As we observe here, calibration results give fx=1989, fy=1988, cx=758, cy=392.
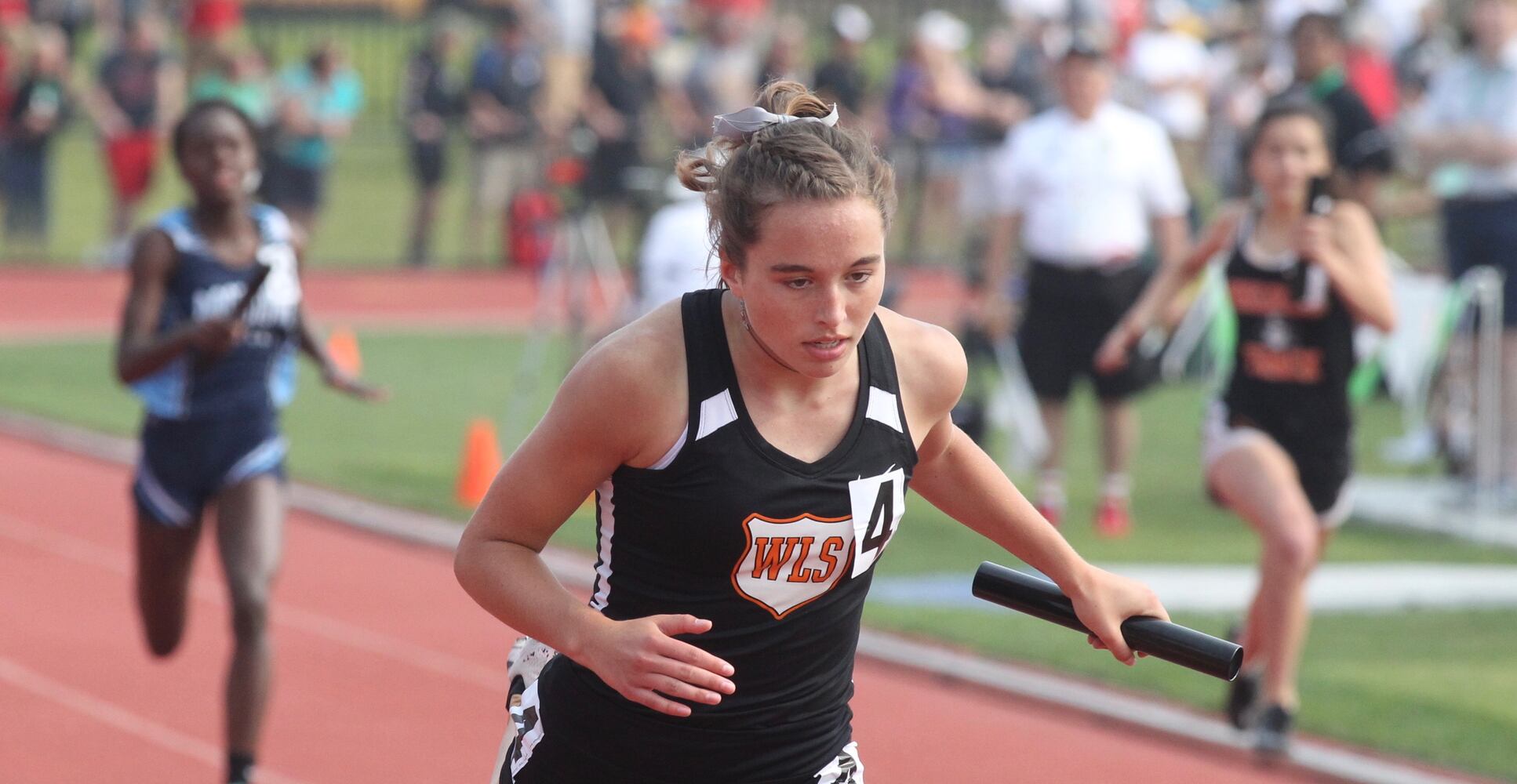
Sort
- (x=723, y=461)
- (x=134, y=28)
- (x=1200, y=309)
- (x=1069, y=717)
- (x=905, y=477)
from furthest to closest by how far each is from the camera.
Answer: (x=134, y=28)
(x=1200, y=309)
(x=1069, y=717)
(x=905, y=477)
(x=723, y=461)

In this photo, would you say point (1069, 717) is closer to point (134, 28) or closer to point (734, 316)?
point (734, 316)

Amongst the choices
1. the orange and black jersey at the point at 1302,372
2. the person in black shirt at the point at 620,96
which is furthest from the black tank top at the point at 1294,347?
the person in black shirt at the point at 620,96

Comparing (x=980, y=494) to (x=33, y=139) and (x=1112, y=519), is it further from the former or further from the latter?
(x=33, y=139)

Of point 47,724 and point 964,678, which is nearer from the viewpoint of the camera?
point 47,724

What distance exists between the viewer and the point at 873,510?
3.34 m

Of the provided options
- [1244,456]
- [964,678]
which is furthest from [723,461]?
[964,678]

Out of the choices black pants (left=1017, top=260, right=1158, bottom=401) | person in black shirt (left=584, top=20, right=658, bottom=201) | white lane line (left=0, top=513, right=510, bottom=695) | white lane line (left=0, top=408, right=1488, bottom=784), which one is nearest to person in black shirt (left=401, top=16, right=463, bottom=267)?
person in black shirt (left=584, top=20, right=658, bottom=201)

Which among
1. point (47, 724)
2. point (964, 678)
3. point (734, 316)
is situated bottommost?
point (47, 724)

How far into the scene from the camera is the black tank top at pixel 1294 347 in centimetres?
691

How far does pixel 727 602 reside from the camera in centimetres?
328

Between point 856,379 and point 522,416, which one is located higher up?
point 856,379

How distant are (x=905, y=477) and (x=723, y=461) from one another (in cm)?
41

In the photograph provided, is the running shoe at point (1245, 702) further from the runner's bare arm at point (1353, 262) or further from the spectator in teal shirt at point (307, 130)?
the spectator in teal shirt at point (307, 130)

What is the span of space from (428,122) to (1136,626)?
59.6 ft
